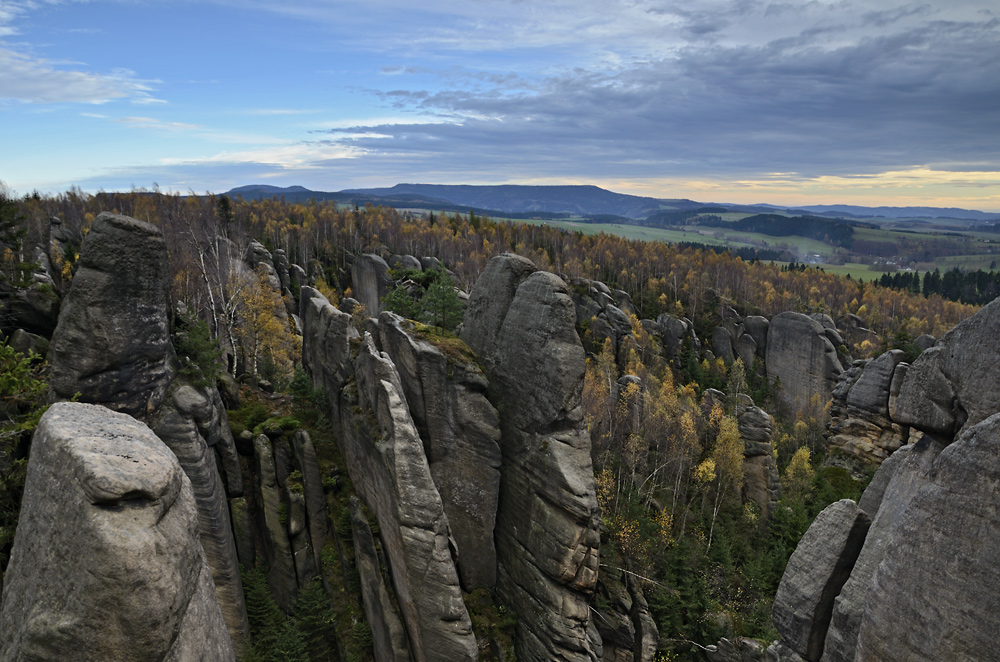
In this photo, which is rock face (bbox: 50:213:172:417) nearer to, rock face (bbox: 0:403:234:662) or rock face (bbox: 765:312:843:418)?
rock face (bbox: 0:403:234:662)

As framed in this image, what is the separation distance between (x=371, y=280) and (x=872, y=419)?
80.0 metres

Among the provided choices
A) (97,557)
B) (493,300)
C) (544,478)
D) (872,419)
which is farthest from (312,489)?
(872,419)

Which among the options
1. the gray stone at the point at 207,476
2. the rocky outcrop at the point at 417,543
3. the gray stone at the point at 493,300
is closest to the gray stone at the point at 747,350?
the gray stone at the point at 493,300

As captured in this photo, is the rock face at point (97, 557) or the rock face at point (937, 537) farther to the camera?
the rock face at point (937, 537)

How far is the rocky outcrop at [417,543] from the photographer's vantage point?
19.8 metres

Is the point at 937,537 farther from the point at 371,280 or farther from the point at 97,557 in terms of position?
the point at 371,280

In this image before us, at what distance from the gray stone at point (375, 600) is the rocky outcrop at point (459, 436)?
3.73 metres

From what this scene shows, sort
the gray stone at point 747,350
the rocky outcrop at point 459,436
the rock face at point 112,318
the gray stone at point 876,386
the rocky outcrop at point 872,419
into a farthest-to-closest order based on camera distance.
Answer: the gray stone at point 747,350, the rocky outcrop at point 872,419, the gray stone at point 876,386, the rocky outcrop at point 459,436, the rock face at point 112,318

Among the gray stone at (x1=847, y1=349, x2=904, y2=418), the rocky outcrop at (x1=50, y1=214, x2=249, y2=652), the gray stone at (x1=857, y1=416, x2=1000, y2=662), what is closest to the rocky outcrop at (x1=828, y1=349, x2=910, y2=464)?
the gray stone at (x1=847, y1=349, x2=904, y2=418)

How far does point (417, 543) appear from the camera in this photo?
65.1ft

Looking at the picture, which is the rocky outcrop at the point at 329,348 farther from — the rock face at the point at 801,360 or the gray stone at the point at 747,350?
the gray stone at the point at 747,350

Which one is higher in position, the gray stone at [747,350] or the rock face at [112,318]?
the rock face at [112,318]

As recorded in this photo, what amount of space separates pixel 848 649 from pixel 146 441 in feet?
58.4

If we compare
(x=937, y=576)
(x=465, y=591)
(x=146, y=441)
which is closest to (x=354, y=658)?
(x=465, y=591)
